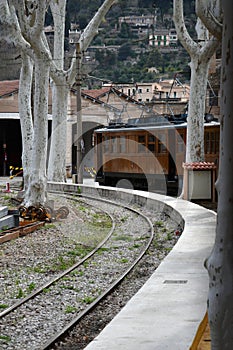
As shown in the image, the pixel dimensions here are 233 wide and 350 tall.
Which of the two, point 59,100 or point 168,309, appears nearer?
point 168,309

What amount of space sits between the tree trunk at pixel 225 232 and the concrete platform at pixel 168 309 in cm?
179

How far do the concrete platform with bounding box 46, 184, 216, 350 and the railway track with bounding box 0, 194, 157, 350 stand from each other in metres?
0.75

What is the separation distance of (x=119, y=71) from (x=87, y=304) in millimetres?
78201

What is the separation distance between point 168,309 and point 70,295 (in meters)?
2.49

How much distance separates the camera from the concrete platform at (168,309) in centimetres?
682

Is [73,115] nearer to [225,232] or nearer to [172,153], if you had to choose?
[172,153]

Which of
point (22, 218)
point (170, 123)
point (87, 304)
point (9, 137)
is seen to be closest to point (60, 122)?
point (170, 123)

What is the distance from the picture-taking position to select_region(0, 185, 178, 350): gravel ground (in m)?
9.02

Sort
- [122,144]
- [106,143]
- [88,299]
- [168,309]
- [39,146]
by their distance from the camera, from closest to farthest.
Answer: [168,309]
[88,299]
[39,146]
[122,144]
[106,143]

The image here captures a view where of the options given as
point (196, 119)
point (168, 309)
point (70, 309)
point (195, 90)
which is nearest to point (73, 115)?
point (195, 90)

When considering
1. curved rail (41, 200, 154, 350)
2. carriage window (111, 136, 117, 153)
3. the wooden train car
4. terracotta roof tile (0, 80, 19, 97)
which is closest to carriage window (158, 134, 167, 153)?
the wooden train car

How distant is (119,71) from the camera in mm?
86875

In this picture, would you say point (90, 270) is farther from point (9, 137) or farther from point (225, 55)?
point (9, 137)

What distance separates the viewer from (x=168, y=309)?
26.7 feet
